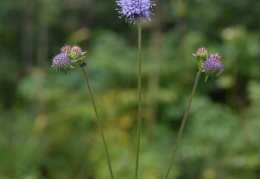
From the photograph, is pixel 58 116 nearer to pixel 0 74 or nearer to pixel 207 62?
pixel 0 74

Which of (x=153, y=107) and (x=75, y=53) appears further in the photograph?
(x=153, y=107)

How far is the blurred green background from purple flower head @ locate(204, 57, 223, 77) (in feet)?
6.29

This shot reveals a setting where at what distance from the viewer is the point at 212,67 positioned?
1.54m

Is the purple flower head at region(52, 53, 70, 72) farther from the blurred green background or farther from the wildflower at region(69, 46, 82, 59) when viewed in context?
the blurred green background

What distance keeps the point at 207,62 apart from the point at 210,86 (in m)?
2.94

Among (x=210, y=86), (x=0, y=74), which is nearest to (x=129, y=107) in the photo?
(x=210, y=86)

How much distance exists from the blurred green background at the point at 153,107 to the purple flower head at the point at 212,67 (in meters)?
1.92

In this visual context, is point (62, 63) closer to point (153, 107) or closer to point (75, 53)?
point (75, 53)

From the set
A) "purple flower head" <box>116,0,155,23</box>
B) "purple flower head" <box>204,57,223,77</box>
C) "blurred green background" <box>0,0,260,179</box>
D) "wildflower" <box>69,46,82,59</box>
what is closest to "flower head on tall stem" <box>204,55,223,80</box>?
"purple flower head" <box>204,57,223,77</box>

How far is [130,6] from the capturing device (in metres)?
1.59

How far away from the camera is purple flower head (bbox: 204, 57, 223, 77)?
5.07ft

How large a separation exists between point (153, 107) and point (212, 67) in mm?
2764

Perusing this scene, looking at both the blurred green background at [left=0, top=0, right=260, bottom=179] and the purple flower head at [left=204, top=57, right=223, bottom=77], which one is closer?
the purple flower head at [left=204, top=57, right=223, bottom=77]

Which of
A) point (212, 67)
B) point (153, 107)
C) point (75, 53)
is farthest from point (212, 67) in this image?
point (153, 107)
